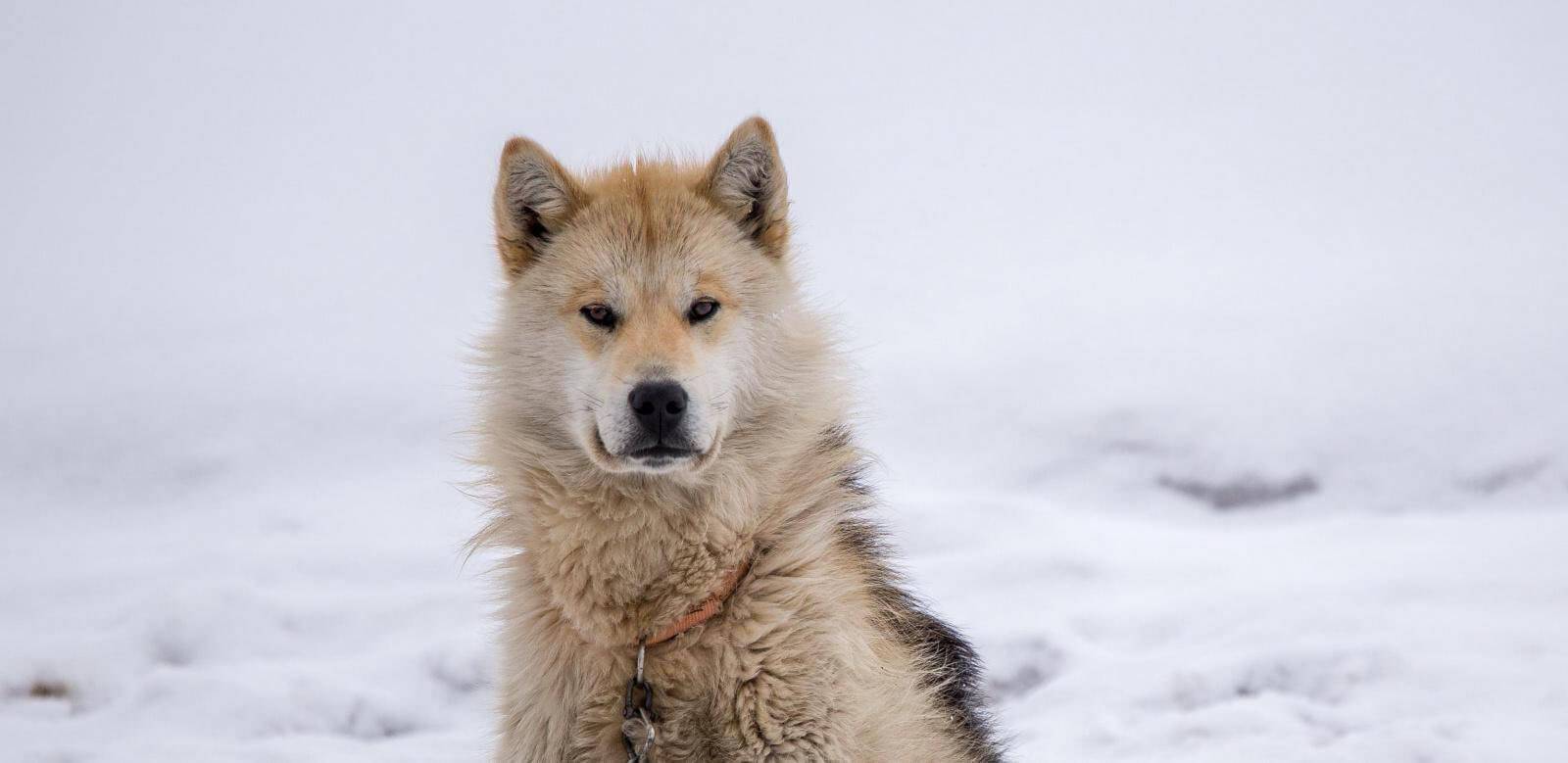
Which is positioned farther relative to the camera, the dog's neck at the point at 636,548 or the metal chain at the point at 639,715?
the dog's neck at the point at 636,548

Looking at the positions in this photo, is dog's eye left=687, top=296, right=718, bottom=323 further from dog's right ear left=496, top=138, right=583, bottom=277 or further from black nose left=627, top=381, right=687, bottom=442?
dog's right ear left=496, top=138, right=583, bottom=277

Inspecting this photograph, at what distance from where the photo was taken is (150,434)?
973 cm

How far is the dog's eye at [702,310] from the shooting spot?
3.94 m

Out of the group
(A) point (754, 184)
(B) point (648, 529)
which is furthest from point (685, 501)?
(A) point (754, 184)

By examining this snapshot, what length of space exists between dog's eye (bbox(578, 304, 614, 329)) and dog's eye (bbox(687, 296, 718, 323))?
10.0 inches

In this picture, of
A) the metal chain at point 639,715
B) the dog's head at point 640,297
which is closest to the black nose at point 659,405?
the dog's head at point 640,297

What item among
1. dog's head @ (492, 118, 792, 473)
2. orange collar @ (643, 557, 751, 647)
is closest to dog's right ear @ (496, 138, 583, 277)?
dog's head @ (492, 118, 792, 473)

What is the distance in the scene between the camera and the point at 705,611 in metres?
3.61

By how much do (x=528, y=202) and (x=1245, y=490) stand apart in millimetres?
6277

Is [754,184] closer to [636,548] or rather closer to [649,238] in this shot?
[649,238]

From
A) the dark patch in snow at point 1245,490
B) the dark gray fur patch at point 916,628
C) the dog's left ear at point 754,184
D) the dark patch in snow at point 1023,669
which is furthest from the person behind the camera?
the dark patch in snow at point 1245,490

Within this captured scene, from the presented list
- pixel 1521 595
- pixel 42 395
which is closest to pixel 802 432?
pixel 1521 595

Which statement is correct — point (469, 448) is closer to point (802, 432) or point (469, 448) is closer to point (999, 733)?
point (802, 432)

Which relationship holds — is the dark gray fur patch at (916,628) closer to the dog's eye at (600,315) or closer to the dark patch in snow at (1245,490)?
the dog's eye at (600,315)
